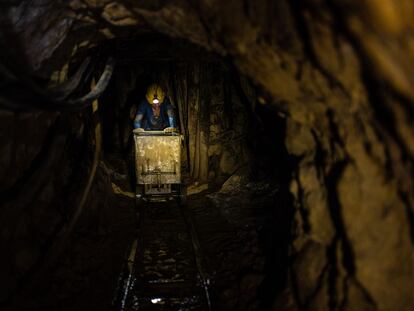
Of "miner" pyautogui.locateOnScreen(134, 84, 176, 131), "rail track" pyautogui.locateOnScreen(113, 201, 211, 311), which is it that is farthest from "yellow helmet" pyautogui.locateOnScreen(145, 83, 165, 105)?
"rail track" pyautogui.locateOnScreen(113, 201, 211, 311)

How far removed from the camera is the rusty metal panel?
26.3 ft

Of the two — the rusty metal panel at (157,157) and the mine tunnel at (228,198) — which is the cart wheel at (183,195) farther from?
the rusty metal panel at (157,157)

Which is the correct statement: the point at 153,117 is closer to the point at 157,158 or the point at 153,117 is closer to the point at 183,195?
the point at 157,158

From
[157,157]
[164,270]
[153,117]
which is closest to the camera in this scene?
[164,270]

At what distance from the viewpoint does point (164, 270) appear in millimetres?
5809

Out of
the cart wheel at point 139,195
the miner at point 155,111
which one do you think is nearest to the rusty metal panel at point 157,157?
the cart wheel at point 139,195

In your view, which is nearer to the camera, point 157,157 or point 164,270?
point 164,270

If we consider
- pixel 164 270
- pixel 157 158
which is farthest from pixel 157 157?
pixel 164 270

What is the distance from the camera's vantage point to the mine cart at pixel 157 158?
8.02m

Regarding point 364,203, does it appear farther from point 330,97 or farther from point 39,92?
point 39,92

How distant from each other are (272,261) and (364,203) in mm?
2535

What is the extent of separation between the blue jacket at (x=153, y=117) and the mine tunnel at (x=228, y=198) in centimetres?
120

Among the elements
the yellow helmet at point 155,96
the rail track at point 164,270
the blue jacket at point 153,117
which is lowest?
the rail track at point 164,270

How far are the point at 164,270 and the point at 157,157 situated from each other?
9.54 ft
